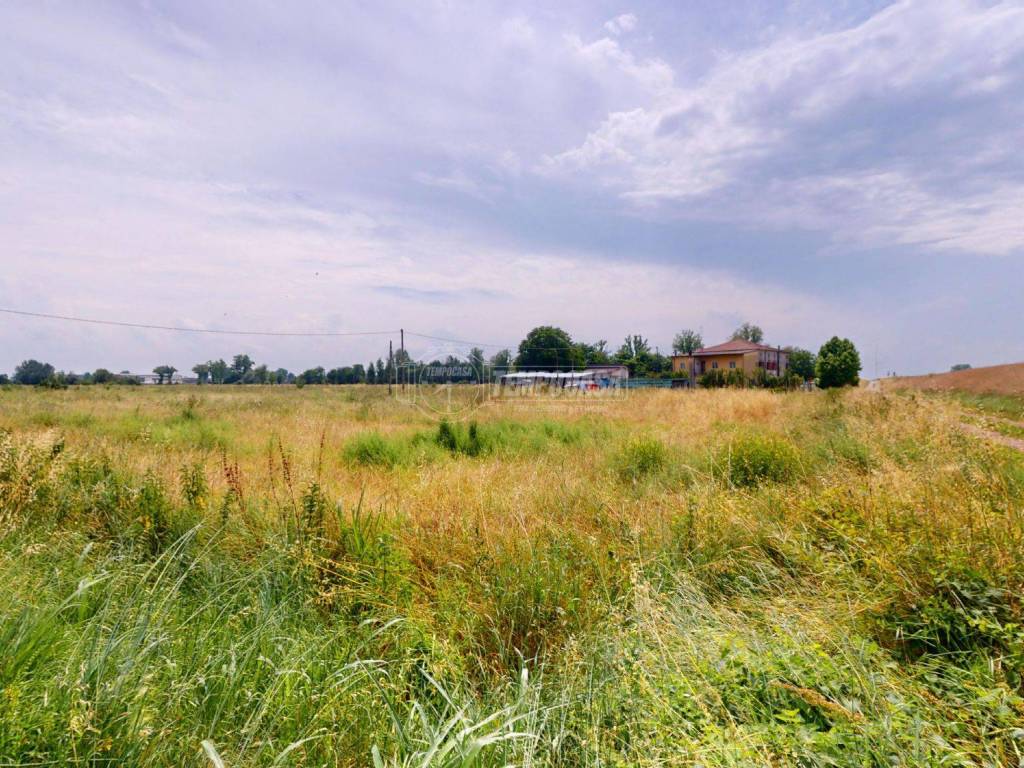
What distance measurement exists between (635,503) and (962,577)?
7.66 feet

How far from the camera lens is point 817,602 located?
2568mm

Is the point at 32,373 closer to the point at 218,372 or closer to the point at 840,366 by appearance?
the point at 218,372

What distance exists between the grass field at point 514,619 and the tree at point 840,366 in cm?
3741

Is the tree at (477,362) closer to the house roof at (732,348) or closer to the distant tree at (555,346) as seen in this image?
the distant tree at (555,346)

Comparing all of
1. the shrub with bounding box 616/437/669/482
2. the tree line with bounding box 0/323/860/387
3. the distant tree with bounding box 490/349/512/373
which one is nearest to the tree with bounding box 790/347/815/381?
the tree line with bounding box 0/323/860/387

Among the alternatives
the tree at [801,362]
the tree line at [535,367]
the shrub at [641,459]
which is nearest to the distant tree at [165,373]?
the tree line at [535,367]

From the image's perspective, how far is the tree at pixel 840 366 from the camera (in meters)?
36.2

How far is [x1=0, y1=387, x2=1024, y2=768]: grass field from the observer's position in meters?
1.56

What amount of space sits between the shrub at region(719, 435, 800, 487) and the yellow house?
164 ft

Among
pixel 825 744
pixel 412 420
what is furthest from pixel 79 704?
pixel 412 420

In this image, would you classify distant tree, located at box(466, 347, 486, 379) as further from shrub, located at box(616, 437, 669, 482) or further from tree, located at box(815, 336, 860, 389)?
tree, located at box(815, 336, 860, 389)

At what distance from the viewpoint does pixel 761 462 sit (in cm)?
559

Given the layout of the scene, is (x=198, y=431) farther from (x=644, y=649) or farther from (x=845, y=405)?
(x=845, y=405)

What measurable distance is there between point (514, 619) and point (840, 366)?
42.0 m
